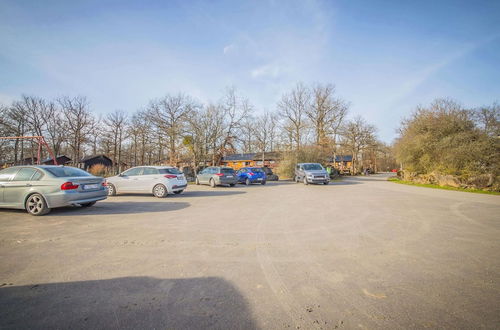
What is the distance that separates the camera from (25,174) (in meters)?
6.57

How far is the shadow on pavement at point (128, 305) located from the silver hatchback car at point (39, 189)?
467 cm

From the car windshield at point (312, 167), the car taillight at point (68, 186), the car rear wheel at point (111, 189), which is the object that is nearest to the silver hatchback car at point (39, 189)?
the car taillight at point (68, 186)

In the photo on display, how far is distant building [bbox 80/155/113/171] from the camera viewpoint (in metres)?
41.8

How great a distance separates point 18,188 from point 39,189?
777 mm

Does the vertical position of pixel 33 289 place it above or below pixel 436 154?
below

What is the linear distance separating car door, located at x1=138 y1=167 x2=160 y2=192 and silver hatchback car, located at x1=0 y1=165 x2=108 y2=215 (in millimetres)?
3740

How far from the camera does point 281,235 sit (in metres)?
4.64

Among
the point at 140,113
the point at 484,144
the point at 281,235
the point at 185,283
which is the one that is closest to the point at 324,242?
the point at 281,235

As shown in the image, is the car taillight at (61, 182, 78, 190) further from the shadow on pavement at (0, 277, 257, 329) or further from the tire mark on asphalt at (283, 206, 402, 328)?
the tire mark on asphalt at (283, 206, 402, 328)

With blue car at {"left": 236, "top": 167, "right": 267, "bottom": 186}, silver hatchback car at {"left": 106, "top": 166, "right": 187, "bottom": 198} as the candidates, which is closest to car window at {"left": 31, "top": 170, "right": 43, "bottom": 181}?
silver hatchback car at {"left": 106, "top": 166, "right": 187, "bottom": 198}

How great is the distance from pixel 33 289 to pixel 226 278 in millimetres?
2300

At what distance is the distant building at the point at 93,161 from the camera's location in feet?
137

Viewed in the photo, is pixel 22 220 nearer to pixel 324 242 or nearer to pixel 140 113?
pixel 324 242

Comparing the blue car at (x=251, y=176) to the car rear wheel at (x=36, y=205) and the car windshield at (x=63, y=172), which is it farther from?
the car rear wheel at (x=36, y=205)
